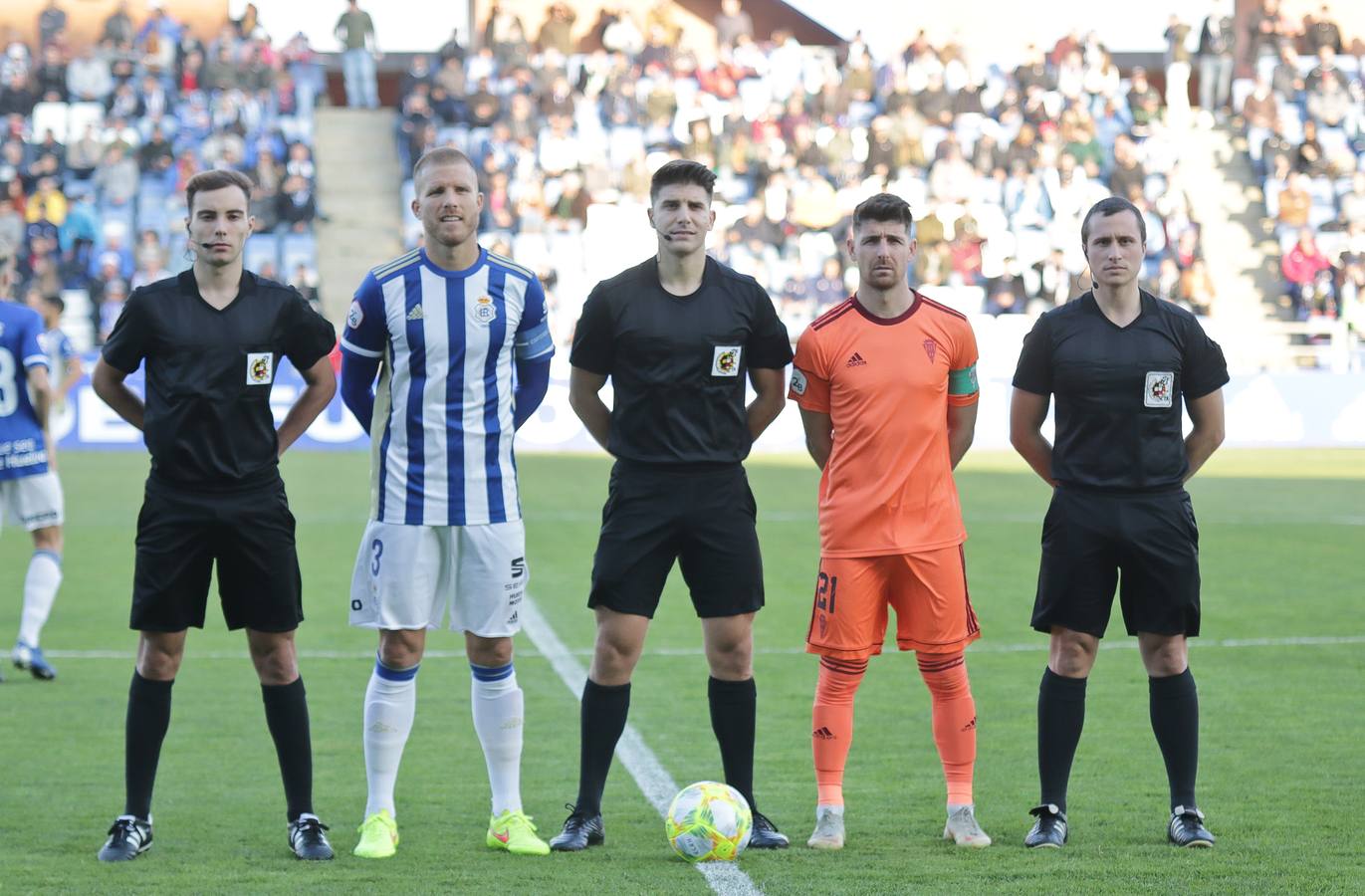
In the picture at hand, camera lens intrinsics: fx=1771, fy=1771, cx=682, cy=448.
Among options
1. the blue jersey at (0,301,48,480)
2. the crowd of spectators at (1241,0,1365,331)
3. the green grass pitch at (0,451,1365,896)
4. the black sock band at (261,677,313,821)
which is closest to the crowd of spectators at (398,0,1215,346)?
the crowd of spectators at (1241,0,1365,331)

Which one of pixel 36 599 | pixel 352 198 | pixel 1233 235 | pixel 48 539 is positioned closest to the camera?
pixel 36 599

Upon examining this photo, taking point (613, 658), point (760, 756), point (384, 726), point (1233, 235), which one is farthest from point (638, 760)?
point (1233, 235)

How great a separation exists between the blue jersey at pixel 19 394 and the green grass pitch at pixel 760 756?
Result: 42.3 inches

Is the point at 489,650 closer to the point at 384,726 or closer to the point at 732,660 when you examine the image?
the point at 384,726

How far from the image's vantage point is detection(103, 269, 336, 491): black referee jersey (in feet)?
17.7

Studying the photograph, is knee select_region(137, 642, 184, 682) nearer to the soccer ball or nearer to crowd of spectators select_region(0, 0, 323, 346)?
the soccer ball

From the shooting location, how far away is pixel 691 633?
10.1 meters

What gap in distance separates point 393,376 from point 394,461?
0.87 ft

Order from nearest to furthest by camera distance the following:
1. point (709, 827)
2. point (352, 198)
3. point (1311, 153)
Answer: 1. point (709, 827)
2. point (1311, 153)
3. point (352, 198)

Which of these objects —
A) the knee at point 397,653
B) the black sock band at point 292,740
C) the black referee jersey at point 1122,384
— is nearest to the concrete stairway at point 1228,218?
the black referee jersey at point 1122,384

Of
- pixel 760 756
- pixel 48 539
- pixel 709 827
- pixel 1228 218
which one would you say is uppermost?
pixel 1228 218

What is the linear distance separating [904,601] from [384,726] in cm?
168

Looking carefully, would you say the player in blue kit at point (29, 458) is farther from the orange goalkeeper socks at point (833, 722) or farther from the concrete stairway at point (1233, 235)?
the concrete stairway at point (1233, 235)

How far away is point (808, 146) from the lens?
1099 inches
